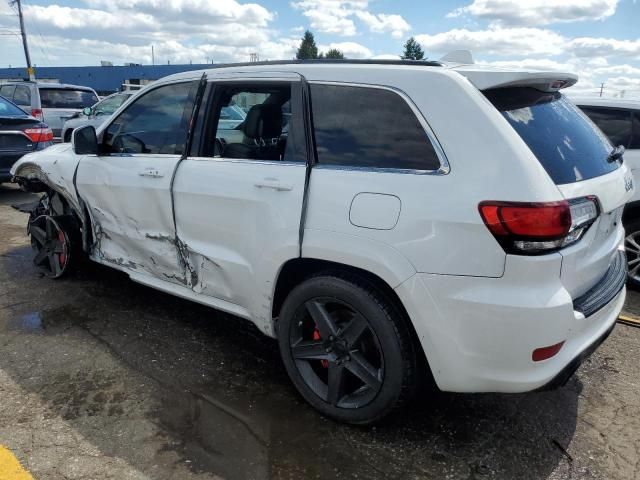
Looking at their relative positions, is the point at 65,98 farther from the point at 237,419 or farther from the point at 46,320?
the point at 237,419

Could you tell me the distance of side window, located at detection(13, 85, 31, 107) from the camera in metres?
12.0

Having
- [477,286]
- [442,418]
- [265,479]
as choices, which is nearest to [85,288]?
[265,479]

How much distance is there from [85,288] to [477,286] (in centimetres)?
360

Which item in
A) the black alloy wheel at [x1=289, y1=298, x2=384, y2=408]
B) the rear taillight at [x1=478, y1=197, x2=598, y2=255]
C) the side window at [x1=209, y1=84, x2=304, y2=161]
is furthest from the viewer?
the side window at [x1=209, y1=84, x2=304, y2=161]

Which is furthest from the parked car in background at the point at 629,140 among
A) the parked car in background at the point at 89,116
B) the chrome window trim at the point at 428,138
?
the parked car in background at the point at 89,116

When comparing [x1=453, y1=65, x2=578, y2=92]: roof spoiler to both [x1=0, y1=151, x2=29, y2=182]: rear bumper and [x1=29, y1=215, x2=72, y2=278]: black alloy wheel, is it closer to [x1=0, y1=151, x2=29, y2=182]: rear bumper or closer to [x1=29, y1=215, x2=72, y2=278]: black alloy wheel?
[x1=29, y1=215, x2=72, y2=278]: black alloy wheel

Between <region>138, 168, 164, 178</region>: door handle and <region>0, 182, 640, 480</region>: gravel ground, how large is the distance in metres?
1.14

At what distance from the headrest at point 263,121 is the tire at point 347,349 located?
1140mm

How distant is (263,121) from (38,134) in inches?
243

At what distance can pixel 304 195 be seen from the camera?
8.71ft

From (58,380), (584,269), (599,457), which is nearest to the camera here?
(584,269)

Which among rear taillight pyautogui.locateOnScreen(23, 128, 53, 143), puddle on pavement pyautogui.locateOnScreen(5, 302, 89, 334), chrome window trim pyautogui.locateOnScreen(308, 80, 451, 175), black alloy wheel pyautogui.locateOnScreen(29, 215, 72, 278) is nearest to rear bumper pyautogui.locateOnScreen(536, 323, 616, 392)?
chrome window trim pyautogui.locateOnScreen(308, 80, 451, 175)

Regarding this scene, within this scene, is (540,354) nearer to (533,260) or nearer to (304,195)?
(533,260)

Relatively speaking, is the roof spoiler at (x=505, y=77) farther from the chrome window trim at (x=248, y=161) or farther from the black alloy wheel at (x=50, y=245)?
the black alloy wheel at (x=50, y=245)
